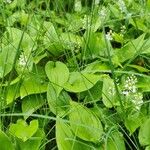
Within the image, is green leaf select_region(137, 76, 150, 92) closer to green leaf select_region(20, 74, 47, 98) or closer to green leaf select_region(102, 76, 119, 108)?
green leaf select_region(102, 76, 119, 108)

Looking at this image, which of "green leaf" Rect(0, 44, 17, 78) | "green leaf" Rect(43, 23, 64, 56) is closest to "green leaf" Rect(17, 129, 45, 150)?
"green leaf" Rect(0, 44, 17, 78)

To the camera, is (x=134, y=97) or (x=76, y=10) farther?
(x=76, y=10)

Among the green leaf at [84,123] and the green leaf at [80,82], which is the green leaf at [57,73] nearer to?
the green leaf at [80,82]

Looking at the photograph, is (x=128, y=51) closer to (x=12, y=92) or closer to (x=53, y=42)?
(x=53, y=42)

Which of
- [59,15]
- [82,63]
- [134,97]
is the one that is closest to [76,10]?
[59,15]

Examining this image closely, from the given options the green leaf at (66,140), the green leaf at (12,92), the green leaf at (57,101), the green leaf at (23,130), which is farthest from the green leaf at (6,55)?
the green leaf at (66,140)

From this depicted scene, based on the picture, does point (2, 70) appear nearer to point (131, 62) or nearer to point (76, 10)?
point (131, 62)
